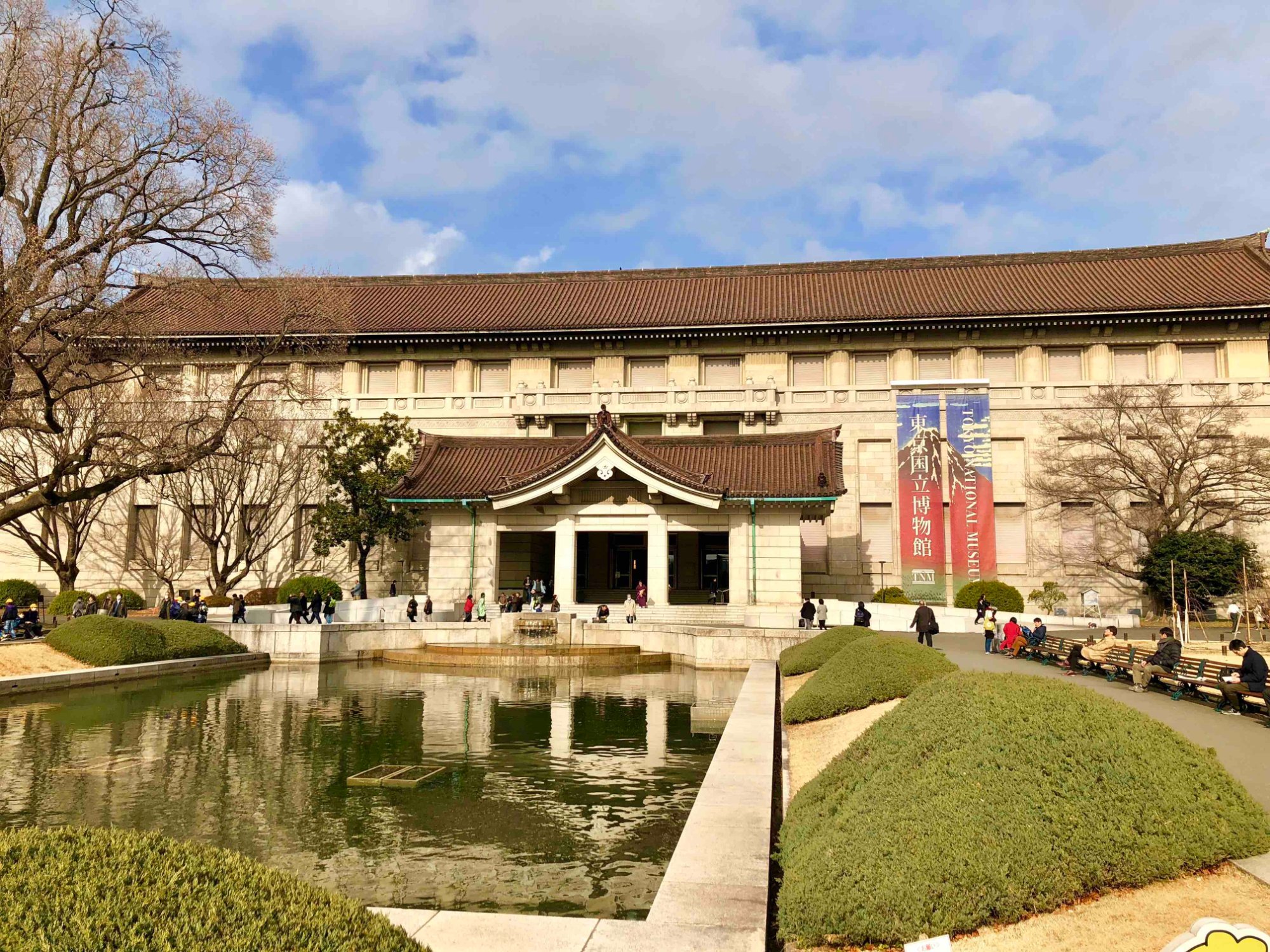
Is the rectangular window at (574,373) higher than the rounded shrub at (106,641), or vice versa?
the rectangular window at (574,373)

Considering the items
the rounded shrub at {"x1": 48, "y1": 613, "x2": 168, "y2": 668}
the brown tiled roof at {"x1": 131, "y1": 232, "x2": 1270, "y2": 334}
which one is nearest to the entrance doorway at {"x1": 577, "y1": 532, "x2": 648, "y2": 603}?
the brown tiled roof at {"x1": 131, "y1": 232, "x2": 1270, "y2": 334}

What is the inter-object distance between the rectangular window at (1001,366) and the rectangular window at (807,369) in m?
7.41

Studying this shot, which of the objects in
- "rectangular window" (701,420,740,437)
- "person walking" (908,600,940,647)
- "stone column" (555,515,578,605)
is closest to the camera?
"person walking" (908,600,940,647)

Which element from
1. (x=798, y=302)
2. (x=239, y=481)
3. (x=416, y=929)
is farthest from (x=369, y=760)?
(x=798, y=302)

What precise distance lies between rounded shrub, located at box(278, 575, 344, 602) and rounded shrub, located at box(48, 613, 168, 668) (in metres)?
13.5

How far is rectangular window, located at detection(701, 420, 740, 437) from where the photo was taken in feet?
139

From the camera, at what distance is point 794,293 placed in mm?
45344

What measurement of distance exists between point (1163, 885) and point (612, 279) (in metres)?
45.5

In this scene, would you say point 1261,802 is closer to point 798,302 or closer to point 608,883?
point 608,883

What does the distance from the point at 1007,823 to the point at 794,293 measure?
1646 inches

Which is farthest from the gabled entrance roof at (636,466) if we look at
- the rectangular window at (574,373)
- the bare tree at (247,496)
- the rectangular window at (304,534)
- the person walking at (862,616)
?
the rectangular window at (304,534)

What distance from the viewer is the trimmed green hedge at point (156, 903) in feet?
10.3

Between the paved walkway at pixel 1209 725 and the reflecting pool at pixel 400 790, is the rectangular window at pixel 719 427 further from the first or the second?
the paved walkway at pixel 1209 725

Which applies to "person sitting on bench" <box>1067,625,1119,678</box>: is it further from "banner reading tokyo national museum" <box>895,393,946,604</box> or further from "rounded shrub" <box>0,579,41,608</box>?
"rounded shrub" <box>0,579,41,608</box>
